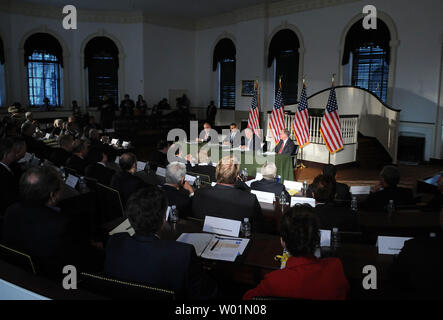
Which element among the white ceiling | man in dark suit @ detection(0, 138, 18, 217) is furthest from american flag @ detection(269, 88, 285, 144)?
man in dark suit @ detection(0, 138, 18, 217)

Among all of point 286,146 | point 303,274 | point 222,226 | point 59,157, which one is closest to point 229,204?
point 222,226

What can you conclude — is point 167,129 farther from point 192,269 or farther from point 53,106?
point 192,269

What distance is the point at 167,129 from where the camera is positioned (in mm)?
14852

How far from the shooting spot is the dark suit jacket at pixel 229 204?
3.36 m

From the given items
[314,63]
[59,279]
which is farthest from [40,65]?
[59,279]

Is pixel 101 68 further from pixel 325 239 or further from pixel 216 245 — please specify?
pixel 325 239

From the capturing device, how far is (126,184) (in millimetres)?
4242

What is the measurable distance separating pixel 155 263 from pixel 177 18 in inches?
627

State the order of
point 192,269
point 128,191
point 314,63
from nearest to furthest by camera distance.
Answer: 1. point 192,269
2. point 128,191
3. point 314,63

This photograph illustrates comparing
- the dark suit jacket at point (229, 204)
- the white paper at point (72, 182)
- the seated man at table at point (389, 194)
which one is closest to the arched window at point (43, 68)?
the white paper at point (72, 182)

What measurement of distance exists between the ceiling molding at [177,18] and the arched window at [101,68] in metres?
0.97

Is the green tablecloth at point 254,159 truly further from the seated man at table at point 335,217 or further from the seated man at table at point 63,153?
the seated man at table at point 335,217

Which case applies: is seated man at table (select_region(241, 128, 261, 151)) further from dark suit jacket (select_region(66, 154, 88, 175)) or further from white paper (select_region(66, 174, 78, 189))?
white paper (select_region(66, 174, 78, 189))

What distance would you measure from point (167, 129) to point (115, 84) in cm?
343
